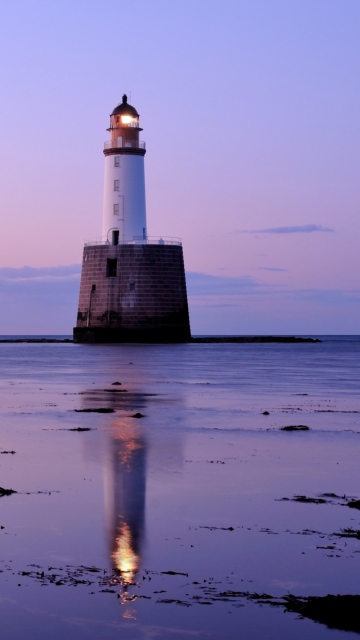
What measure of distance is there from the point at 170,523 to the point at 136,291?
1987 inches

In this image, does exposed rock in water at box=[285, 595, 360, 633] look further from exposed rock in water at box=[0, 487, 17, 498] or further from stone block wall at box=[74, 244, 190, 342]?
stone block wall at box=[74, 244, 190, 342]

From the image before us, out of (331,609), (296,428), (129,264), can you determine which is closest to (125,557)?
(331,609)

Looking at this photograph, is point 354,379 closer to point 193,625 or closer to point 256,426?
point 256,426

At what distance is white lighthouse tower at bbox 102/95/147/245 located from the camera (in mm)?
56969

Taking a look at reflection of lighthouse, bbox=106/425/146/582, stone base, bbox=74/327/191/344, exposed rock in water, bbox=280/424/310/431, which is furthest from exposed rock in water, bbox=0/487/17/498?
stone base, bbox=74/327/191/344

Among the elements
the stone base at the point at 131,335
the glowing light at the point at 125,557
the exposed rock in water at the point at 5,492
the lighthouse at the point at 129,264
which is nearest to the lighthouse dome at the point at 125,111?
the lighthouse at the point at 129,264

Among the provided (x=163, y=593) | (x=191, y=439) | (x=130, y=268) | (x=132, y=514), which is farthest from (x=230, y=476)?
(x=130, y=268)

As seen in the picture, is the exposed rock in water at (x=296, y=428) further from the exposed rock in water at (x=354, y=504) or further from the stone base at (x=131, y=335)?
the stone base at (x=131, y=335)

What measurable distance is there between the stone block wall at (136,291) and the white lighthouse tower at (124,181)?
101 centimetres

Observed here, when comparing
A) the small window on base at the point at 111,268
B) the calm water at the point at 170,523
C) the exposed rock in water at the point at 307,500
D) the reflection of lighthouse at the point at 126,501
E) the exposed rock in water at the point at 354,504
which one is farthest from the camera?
the small window on base at the point at 111,268

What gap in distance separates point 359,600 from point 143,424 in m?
10.5

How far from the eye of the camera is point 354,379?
32.9 meters

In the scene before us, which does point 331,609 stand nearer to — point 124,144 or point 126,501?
point 126,501

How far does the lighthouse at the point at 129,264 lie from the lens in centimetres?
5716
